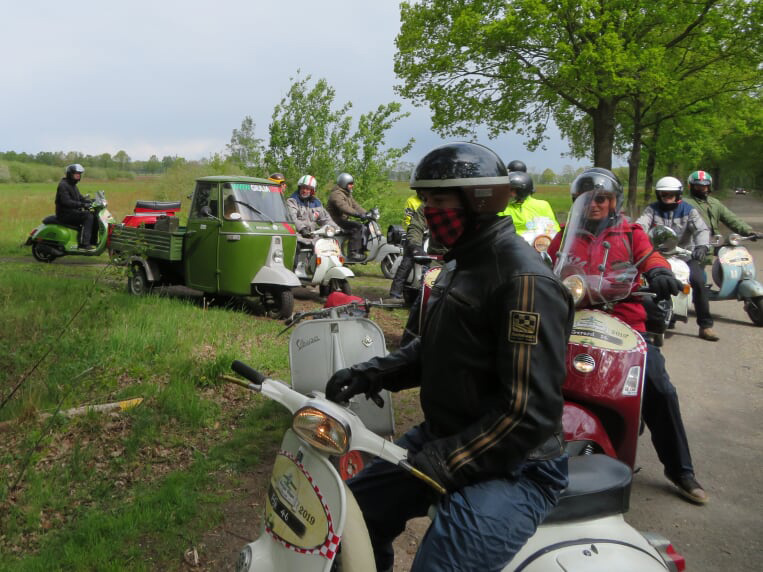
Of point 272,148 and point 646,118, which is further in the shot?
point 646,118

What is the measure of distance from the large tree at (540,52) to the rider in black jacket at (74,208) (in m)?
10.9

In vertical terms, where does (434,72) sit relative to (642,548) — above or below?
above

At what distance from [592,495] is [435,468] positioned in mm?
541

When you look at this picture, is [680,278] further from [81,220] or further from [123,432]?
[81,220]

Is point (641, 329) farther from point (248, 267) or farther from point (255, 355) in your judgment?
point (248, 267)

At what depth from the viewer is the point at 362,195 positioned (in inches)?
758

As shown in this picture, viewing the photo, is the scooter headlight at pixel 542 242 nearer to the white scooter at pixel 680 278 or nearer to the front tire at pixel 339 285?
the white scooter at pixel 680 278

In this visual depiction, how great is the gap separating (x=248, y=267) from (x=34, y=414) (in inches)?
186

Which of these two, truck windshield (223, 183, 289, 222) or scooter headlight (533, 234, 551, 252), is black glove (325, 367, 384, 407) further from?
truck windshield (223, 183, 289, 222)

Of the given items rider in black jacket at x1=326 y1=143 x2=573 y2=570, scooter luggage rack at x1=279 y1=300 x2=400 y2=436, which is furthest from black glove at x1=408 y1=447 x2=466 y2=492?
scooter luggage rack at x1=279 y1=300 x2=400 y2=436

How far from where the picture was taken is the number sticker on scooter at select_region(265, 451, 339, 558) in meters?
2.02

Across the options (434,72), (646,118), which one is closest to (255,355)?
(434,72)

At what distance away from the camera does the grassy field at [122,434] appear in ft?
11.9

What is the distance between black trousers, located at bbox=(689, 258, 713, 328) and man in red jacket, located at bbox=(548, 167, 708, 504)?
541 cm
